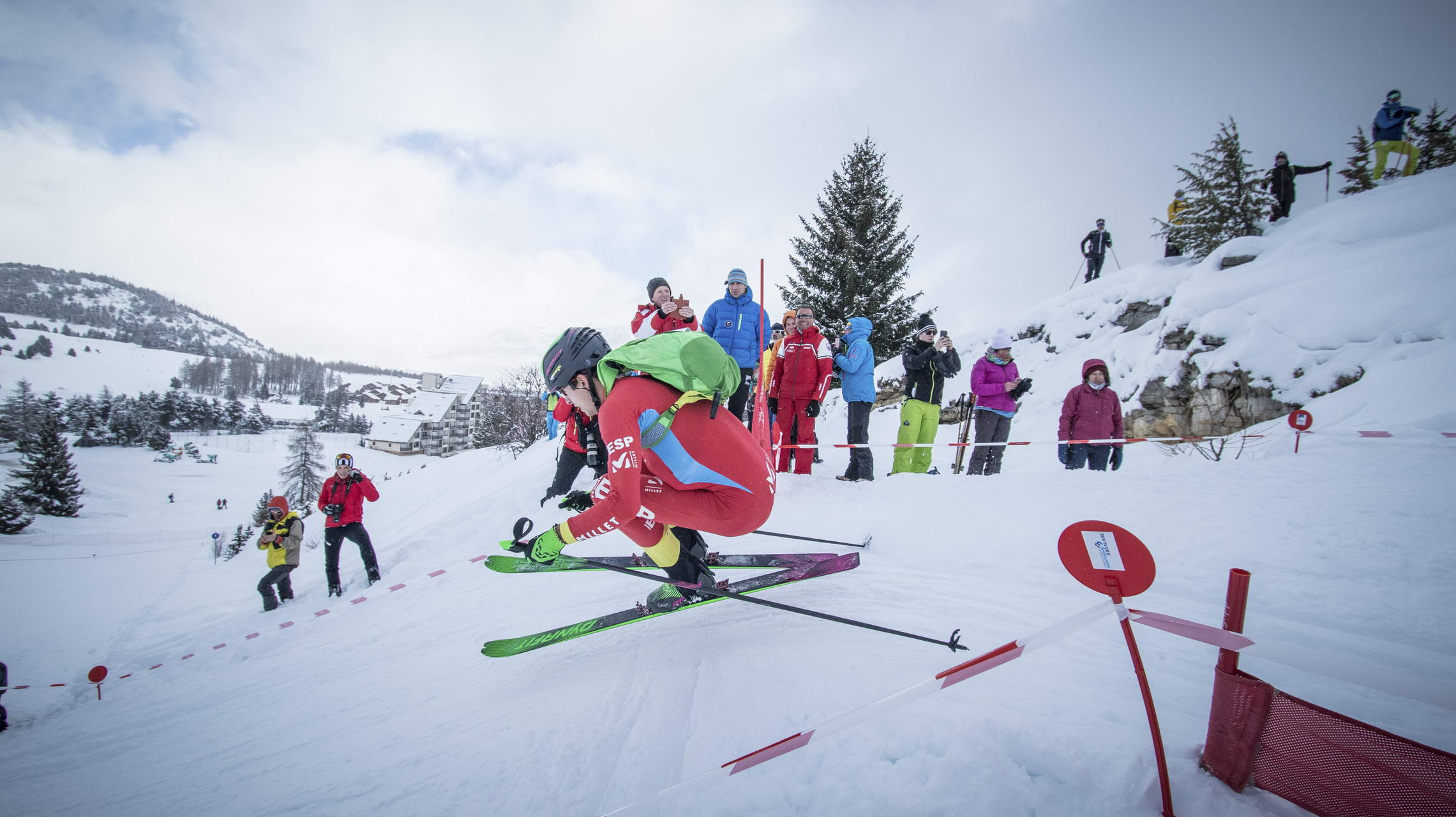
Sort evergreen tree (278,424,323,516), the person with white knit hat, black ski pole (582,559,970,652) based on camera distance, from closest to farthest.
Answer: black ski pole (582,559,970,652)
the person with white knit hat
evergreen tree (278,424,323,516)

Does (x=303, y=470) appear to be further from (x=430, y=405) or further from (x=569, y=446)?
(x=569, y=446)

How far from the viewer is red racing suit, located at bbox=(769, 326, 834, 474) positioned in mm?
6344

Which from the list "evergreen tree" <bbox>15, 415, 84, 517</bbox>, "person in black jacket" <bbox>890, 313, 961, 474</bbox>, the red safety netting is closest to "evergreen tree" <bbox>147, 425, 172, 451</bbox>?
"evergreen tree" <bbox>15, 415, 84, 517</bbox>

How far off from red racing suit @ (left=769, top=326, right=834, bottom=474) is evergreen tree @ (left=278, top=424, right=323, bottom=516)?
127ft

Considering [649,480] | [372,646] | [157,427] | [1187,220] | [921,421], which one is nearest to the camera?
[649,480]

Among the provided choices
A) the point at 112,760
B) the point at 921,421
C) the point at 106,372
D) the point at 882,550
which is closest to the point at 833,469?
the point at 921,421

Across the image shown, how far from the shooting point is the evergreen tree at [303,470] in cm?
3297

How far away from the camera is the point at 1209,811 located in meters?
1.30

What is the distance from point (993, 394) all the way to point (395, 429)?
228ft

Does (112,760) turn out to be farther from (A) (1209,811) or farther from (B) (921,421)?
(B) (921,421)

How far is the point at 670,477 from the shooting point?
9.42 feet

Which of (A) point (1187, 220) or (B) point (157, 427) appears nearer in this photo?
(A) point (1187, 220)

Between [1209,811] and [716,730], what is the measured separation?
156cm

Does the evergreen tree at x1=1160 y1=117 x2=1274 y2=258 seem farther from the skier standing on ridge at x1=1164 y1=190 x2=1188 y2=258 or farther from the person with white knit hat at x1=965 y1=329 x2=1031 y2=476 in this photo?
the person with white knit hat at x1=965 y1=329 x2=1031 y2=476
